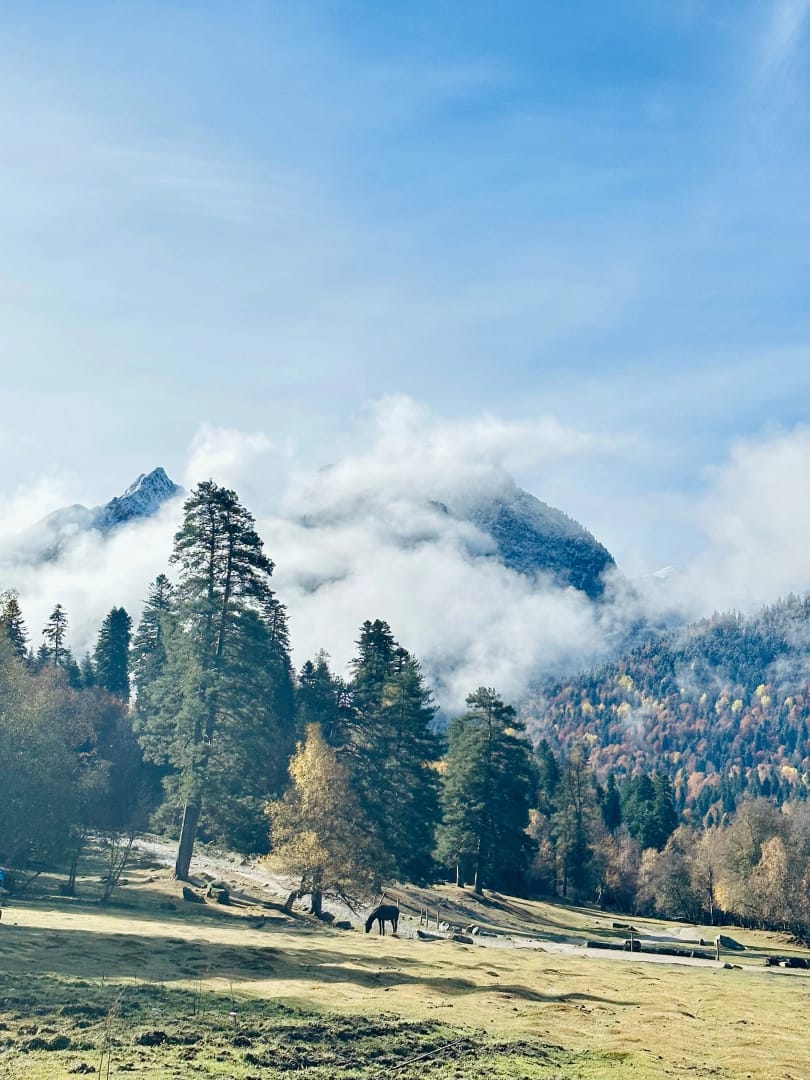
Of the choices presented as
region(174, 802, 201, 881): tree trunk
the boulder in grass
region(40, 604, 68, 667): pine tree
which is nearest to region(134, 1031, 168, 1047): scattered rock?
the boulder in grass

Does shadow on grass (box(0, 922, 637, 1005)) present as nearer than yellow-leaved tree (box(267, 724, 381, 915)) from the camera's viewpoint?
Yes

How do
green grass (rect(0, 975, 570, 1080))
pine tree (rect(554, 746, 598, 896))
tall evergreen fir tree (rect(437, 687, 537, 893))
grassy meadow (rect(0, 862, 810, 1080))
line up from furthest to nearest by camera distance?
pine tree (rect(554, 746, 598, 896)) → tall evergreen fir tree (rect(437, 687, 537, 893)) → grassy meadow (rect(0, 862, 810, 1080)) → green grass (rect(0, 975, 570, 1080))

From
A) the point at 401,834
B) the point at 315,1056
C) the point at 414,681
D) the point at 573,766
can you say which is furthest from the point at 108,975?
the point at 573,766

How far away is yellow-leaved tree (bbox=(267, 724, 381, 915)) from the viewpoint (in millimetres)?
50625

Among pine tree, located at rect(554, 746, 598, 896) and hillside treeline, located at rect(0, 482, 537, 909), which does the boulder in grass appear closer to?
hillside treeline, located at rect(0, 482, 537, 909)

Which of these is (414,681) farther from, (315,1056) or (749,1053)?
(315,1056)

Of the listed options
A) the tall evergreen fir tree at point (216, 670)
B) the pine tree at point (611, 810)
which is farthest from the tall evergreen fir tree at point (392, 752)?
the pine tree at point (611, 810)

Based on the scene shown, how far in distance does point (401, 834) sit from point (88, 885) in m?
26.7

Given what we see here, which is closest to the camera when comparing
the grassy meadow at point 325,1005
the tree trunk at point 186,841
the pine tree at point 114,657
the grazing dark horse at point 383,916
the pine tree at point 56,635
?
the grassy meadow at point 325,1005

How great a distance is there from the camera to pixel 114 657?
106688mm

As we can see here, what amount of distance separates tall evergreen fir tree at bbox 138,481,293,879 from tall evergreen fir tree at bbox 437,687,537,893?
2930 cm

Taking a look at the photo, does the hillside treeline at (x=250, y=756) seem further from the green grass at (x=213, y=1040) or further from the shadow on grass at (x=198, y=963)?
the green grass at (x=213, y=1040)

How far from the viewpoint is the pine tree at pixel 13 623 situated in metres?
60.3

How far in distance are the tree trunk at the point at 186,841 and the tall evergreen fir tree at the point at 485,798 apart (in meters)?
34.1
